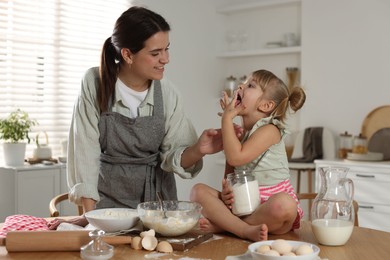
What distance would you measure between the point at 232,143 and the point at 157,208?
325mm

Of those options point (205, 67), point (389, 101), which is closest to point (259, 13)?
point (205, 67)

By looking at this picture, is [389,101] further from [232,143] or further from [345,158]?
[232,143]

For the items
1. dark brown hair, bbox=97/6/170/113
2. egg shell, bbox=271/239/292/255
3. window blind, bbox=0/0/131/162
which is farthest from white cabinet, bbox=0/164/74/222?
egg shell, bbox=271/239/292/255

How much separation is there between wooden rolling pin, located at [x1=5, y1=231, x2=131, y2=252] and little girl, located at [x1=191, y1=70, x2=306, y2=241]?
0.40 metres

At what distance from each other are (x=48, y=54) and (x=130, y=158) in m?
2.53

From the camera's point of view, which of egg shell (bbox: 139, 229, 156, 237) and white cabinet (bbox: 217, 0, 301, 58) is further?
white cabinet (bbox: 217, 0, 301, 58)

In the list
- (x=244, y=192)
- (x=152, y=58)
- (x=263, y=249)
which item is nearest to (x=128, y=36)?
(x=152, y=58)

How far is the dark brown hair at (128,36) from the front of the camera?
2.05 metres

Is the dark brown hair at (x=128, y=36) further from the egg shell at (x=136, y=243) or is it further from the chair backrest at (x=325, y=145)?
the chair backrest at (x=325, y=145)

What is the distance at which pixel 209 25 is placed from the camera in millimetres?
5582

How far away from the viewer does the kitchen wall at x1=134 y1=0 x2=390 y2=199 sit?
4.67 m

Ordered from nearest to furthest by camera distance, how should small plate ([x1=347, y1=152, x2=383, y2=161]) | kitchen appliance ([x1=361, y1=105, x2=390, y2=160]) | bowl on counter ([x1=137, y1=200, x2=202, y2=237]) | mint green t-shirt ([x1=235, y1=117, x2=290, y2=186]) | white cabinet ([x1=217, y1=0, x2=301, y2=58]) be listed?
bowl on counter ([x1=137, y1=200, x2=202, y2=237])
mint green t-shirt ([x1=235, y1=117, x2=290, y2=186])
small plate ([x1=347, y1=152, x2=383, y2=161])
kitchen appliance ([x1=361, y1=105, x2=390, y2=160])
white cabinet ([x1=217, y1=0, x2=301, y2=58])

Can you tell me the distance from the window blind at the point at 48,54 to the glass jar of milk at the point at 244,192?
2845 mm

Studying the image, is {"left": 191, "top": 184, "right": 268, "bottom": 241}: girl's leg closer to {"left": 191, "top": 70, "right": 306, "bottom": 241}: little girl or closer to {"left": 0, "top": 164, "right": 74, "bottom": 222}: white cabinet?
{"left": 191, "top": 70, "right": 306, "bottom": 241}: little girl
